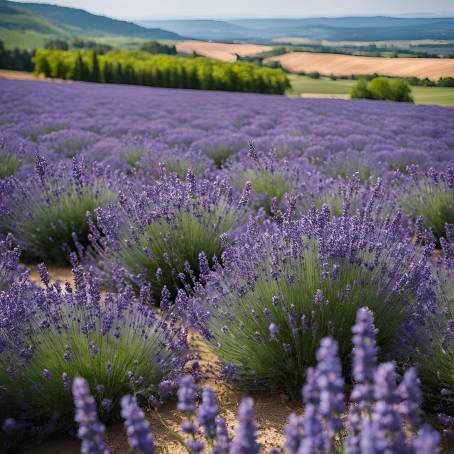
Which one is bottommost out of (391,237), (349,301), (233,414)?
(233,414)

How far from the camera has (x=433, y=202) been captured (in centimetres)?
474

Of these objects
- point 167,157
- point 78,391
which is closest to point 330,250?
point 78,391

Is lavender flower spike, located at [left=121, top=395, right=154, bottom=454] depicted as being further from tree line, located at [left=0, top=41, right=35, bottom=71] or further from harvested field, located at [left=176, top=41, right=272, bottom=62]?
tree line, located at [left=0, top=41, right=35, bottom=71]

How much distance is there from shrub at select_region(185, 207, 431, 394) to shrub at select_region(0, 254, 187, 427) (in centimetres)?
25

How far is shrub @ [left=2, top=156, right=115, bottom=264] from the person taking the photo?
Answer: 4336 mm

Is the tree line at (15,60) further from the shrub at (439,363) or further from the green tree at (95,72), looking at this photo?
the shrub at (439,363)

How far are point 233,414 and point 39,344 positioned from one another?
93cm

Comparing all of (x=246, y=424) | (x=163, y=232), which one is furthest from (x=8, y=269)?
(x=246, y=424)

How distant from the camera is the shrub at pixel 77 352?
2104 mm

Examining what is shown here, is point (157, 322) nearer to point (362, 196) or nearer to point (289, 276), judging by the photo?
point (289, 276)

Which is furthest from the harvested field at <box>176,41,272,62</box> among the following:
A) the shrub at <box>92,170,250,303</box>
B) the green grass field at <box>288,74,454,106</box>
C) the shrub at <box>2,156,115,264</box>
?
the shrub at <box>92,170,250,303</box>

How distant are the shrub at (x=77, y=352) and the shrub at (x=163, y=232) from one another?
890 millimetres

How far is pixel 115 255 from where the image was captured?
11.3 ft

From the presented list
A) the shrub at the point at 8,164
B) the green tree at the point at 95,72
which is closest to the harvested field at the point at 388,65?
the shrub at the point at 8,164
